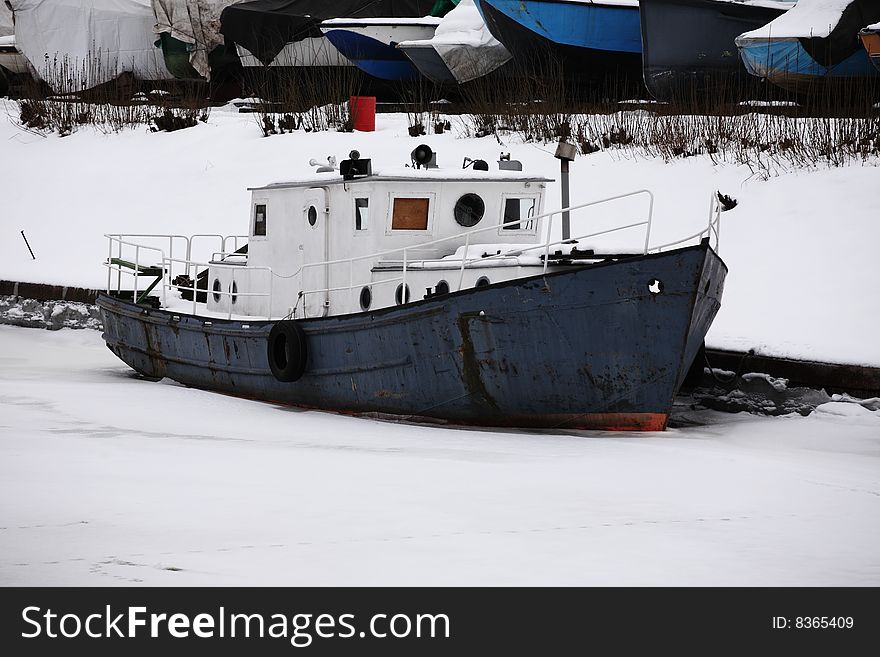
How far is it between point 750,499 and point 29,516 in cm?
386

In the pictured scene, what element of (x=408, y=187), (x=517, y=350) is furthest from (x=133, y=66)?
(x=517, y=350)

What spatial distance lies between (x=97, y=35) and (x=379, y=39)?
7.73 m

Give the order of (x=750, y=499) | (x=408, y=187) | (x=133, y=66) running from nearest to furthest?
(x=750, y=499), (x=408, y=187), (x=133, y=66)

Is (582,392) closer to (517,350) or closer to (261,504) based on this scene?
(517,350)

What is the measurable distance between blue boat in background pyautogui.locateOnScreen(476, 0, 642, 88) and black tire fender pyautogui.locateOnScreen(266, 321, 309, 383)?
11691 mm

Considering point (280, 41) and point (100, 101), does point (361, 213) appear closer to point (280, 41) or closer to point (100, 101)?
point (280, 41)

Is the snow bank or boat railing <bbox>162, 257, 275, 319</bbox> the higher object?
the snow bank

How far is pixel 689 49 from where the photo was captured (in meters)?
19.3

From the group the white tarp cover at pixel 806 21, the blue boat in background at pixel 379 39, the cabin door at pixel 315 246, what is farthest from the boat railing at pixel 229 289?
the blue boat in background at pixel 379 39

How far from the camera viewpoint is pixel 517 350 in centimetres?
937

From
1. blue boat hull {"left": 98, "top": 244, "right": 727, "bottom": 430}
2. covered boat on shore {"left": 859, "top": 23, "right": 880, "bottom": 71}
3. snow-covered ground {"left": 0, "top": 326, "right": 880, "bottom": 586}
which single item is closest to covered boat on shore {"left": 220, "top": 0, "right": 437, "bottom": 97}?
covered boat on shore {"left": 859, "top": 23, "right": 880, "bottom": 71}

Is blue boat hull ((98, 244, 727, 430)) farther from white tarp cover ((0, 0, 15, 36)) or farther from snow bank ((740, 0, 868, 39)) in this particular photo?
white tarp cover ((0, 0, 15, 36))

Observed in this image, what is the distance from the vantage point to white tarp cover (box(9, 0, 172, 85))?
27891 mm

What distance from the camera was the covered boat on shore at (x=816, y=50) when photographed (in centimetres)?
1738
